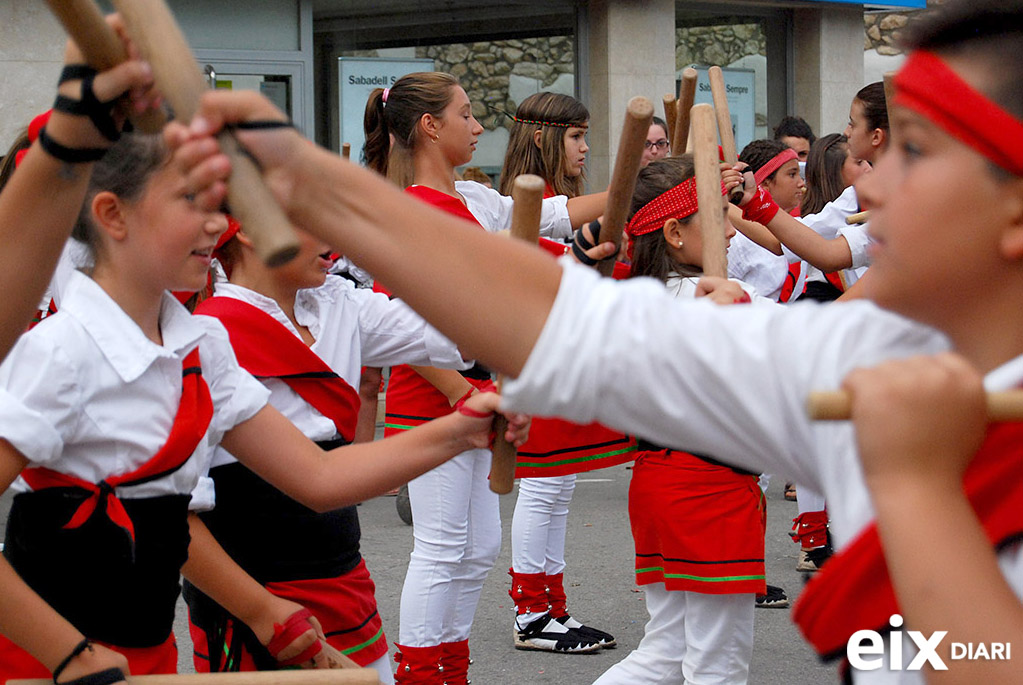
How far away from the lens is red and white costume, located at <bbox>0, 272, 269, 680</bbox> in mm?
2170

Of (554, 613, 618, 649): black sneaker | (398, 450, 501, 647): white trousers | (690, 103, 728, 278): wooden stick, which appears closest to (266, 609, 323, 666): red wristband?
(690, 103, 728, 278): wooden stick

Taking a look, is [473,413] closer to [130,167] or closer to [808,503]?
[130,167]

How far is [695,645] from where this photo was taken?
368 centimetres

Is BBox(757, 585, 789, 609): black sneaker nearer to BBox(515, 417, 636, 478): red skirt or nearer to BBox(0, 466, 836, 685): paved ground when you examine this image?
BBox(0, 466, 836, 685): paved ground

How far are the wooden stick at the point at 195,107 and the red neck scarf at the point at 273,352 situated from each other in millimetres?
1688

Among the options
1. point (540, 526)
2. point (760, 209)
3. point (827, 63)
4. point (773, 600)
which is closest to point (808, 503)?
point (773, 600)

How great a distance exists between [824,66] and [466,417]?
13.0 m

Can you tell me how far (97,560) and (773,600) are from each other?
155 inches

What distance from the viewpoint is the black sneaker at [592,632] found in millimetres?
5066

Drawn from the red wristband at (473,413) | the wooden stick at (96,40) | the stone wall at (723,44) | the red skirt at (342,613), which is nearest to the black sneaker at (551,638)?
the red skirt at (342,613)

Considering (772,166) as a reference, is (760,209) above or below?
below

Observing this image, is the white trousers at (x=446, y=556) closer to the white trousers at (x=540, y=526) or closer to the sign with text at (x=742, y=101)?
the white trousers at (x=540, y=526)

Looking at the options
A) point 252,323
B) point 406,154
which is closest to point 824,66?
point 406,154

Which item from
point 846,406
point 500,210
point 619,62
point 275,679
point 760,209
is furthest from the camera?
point 619,62
